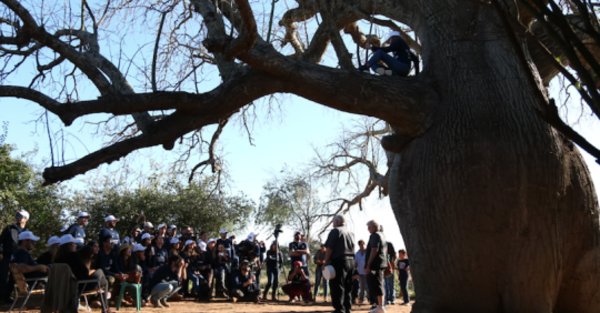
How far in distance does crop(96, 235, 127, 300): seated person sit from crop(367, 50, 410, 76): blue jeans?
19.1ft

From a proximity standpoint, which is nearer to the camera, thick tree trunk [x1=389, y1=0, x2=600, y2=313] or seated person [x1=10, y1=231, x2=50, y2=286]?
thick tree trunk [x1=389, y1=0, x2=600, y2=313]

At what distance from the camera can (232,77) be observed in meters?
5.91

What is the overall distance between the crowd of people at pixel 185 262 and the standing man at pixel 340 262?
15mm

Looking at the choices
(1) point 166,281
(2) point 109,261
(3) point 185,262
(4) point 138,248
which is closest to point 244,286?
(3) point 185,262

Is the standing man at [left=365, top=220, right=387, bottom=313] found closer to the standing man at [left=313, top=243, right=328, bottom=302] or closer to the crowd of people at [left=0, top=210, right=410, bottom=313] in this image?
the crowd of people at [left=0, top=210, right=410, bottom=313]

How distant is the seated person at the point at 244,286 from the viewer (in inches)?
498

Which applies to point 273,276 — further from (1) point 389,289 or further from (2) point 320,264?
(1) point 389,289

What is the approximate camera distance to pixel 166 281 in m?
10.8

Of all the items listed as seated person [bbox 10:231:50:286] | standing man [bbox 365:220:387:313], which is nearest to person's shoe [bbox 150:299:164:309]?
seated person [bbox 10:231:50:286]

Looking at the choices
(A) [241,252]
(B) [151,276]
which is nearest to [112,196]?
(A) [241,252]

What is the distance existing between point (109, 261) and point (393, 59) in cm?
626

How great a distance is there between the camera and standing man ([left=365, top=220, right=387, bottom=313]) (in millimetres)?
8602

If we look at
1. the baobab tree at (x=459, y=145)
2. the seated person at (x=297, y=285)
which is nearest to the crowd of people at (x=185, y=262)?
the seated person at (x=297, y=285)

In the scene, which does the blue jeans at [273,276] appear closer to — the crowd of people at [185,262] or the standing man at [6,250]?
the crowd of people at [185,262]
